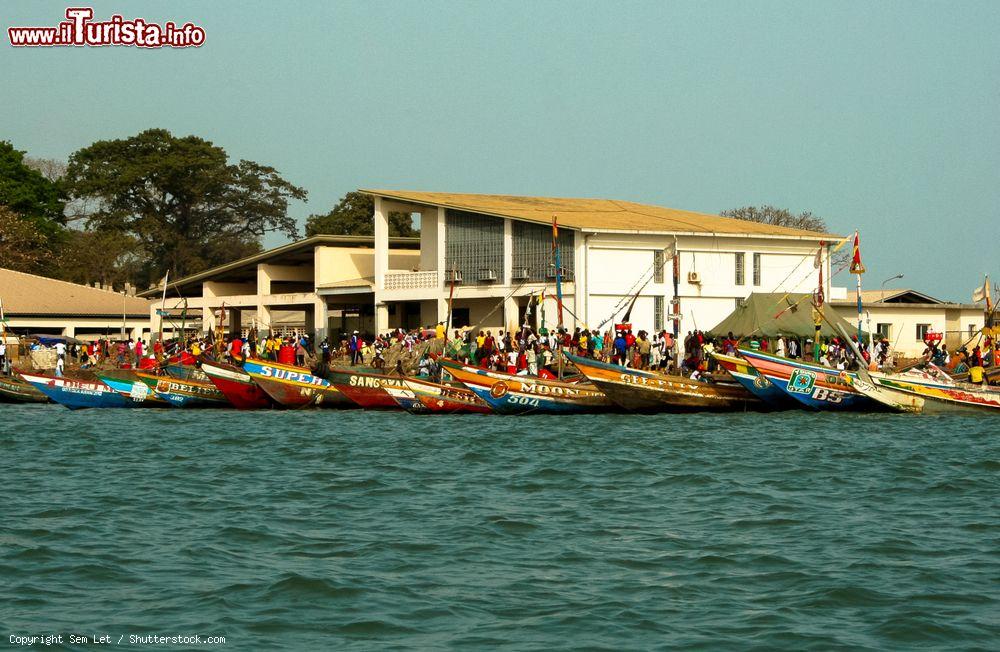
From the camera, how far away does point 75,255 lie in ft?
262

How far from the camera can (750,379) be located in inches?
1366

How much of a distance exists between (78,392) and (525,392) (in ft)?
45.5

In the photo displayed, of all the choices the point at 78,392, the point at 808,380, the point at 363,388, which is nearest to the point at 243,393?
the point at 363,388

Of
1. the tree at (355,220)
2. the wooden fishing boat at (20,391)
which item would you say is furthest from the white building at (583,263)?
the tree at (355,220)

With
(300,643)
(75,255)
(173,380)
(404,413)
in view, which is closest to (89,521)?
(300,643)

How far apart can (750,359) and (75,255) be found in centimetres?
5503

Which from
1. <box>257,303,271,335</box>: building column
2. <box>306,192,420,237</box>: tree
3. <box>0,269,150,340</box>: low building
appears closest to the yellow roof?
<box>257,303,271,335</box>: building column

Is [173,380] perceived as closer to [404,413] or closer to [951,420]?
[404,413]

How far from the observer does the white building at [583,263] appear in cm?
4534

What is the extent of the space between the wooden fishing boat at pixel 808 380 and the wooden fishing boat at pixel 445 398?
6.81 metres

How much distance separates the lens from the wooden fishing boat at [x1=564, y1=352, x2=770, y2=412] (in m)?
34.1

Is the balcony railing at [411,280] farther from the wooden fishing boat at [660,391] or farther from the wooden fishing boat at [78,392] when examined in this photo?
the wooden fishing boat at [660,391]

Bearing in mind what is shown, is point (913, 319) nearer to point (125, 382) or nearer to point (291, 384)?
point (291, 384)

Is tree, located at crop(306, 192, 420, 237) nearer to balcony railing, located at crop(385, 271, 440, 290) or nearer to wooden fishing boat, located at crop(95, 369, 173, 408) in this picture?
balcony railing, located at crop(385, 271, 440, 290)
